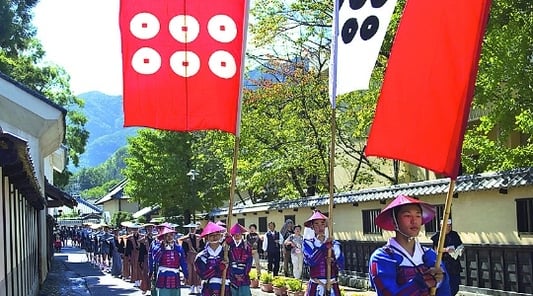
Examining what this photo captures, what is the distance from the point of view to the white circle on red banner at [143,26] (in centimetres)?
941

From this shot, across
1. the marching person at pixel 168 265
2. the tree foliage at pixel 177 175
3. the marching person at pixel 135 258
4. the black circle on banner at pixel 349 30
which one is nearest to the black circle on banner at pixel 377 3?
the black circle on banner at pixel 349 30

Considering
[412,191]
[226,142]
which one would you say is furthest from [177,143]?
[412,191]

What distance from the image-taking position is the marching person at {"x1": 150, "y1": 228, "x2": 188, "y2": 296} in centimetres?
1492

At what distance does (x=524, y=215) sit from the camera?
48.0 ft

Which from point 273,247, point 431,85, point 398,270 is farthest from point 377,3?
point 273,247

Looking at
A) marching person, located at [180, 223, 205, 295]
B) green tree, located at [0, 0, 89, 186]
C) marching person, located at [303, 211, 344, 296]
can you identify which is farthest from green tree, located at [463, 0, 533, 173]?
green tree, located at [0, 0, 89, 186]

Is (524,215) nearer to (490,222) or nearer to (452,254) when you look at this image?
(490,222)

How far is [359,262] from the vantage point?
72.0 feet

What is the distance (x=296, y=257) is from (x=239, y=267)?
9.14m

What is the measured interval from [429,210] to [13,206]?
29.2 ft

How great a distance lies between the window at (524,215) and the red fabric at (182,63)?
7.45 metres

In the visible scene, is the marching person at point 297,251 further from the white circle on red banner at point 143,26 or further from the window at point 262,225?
the white circle on red banner at point 143,26

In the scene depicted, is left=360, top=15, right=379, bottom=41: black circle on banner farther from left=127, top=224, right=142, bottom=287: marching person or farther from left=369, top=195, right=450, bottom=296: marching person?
left=127, top=224, right=142, bottom=287: marching person

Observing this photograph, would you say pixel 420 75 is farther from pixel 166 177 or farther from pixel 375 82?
pixel 166 177
